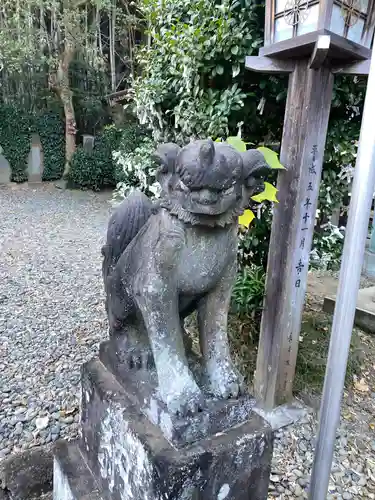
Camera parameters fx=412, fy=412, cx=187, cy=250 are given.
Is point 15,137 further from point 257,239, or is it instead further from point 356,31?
point 356,31

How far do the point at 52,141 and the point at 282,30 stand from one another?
30.9 ft

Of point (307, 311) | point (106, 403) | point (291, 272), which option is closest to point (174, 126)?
point (291, 272)

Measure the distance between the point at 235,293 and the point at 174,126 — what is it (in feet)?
4.22

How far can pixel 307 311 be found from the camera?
360 centimetres

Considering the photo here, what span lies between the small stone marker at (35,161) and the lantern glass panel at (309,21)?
375 inches

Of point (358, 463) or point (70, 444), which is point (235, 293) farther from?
point (70, 444)

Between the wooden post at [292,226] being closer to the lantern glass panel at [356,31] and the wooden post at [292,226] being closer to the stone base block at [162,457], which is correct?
the lantern glass panel at [356,31]

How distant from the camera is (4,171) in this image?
392 inches

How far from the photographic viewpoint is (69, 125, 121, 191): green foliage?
9.91 m

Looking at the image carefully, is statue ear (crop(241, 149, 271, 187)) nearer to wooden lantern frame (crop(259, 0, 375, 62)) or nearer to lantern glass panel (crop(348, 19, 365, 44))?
wooden lantern frame (crop(259, 0, 375, 62))

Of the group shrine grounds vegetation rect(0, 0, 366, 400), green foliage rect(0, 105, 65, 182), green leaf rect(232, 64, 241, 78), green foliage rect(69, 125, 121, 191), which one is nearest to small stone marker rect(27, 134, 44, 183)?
green foliage rect(0, 105, 65, 182)

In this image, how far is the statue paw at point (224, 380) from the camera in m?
1.19

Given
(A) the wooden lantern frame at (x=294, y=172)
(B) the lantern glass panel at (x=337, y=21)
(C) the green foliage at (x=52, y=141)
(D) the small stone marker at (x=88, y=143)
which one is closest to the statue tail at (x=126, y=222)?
(A) the wooden lantern frame at (x=294, y=172)

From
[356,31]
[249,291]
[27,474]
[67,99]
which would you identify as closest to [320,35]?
[356,31]
